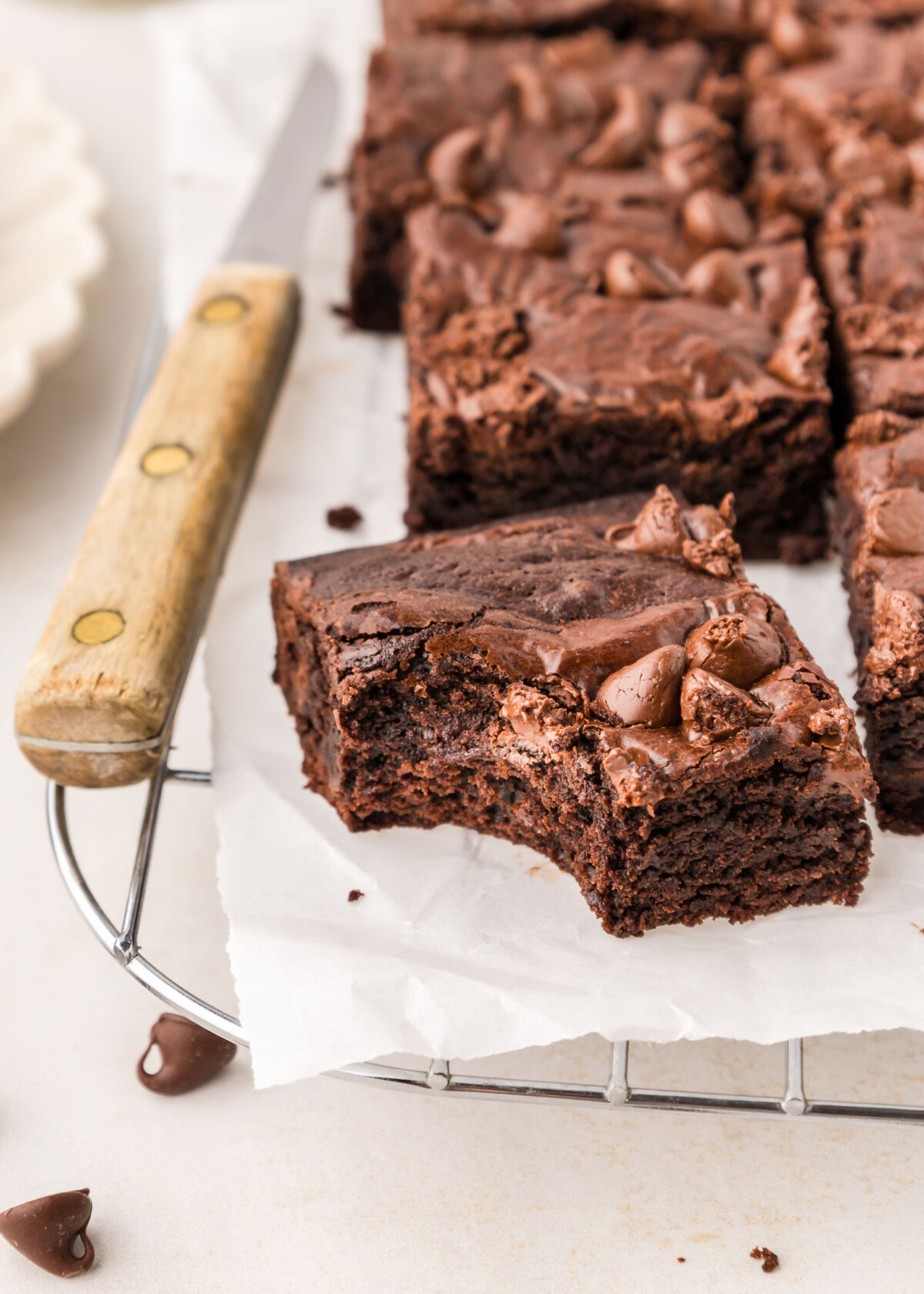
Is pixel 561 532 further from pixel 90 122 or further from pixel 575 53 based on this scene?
pixel 90 122

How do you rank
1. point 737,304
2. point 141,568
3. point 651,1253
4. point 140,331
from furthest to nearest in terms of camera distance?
point 140,331
point 737,304
point 141,568
point 651,1253

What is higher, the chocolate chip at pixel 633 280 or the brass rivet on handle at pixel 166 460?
the chocolate chip at pixel 633 280

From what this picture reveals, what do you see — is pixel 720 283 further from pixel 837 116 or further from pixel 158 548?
pixel 158 548

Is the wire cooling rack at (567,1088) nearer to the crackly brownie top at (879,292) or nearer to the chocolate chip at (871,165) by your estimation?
the crackly brownie top at (879,292)

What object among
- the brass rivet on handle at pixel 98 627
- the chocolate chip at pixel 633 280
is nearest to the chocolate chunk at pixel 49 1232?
the brass rivet on handle at pixel 98 627

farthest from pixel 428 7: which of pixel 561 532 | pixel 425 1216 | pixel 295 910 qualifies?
pixel 425 1216
